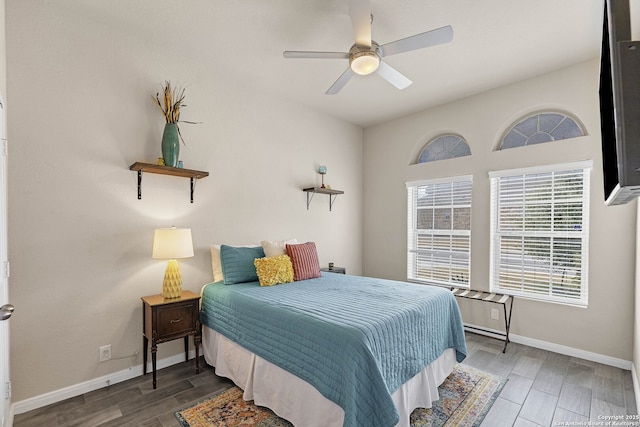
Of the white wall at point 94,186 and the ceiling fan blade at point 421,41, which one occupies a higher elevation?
the ceiling fan blade at point 421,41

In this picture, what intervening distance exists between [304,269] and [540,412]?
7.12 ft

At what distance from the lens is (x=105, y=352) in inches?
98.6

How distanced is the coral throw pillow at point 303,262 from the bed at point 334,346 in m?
0.30

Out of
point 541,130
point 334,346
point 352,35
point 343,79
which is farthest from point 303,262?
point 541,130

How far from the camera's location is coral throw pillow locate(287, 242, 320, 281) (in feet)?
10.4

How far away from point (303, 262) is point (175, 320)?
1.29 metres

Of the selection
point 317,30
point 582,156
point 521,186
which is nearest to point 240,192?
point 317,30

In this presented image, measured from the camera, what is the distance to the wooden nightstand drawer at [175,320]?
2.47m

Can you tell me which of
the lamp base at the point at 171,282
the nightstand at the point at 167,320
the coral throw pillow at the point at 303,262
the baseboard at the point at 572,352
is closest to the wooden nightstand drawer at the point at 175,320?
the nightstand at the point at 167,320

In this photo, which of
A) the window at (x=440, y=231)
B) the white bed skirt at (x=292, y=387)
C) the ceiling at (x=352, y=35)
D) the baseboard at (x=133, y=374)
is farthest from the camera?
the window at (x=440, y=231)

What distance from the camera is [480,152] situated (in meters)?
3.73

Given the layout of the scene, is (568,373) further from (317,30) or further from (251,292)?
(317,30)

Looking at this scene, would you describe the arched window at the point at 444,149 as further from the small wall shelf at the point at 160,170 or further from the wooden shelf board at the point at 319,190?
the small wall shelf at the point at 160,170

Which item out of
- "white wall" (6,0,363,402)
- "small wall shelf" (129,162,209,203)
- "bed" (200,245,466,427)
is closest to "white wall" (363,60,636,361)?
"bed" (200,245,466,427)
